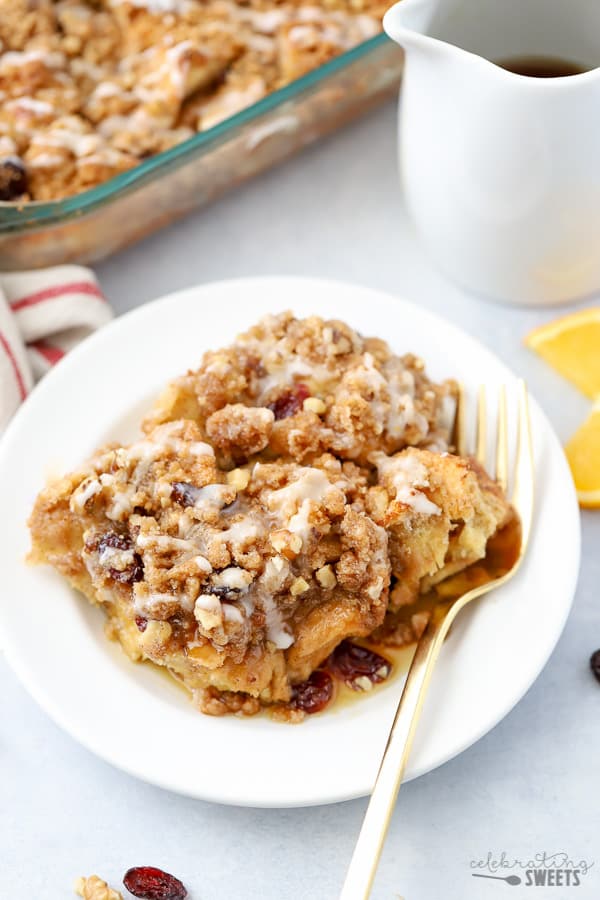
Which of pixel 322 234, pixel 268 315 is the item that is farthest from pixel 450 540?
pixel 322 234

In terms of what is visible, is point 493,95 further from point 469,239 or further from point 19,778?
point 19,778

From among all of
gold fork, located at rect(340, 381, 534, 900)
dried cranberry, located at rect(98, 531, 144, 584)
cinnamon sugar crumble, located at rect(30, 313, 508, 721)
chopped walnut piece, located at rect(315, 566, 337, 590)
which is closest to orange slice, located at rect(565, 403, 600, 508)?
gold fork, located at rect(340, 381, 534, 900)

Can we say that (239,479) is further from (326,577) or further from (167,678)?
(167,678)

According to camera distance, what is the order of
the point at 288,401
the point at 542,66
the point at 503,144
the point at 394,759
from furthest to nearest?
1. the point at 542,66
2. the point at 503,144
3. the point at 288,401
4. the point at 394,759

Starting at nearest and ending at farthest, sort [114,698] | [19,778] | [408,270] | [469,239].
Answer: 1. [114,698]
2. [19,778]
3. [469,239]
4. [408,270]

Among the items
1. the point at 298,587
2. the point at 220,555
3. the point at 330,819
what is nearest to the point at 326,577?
the point at 298,587

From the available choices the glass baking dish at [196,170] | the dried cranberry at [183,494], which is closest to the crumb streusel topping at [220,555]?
the dried cranberry at [183,494]

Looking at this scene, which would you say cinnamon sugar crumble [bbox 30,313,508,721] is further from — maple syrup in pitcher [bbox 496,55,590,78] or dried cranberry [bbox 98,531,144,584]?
maple syrup in pitcher [bbox 496,55,590,78]
